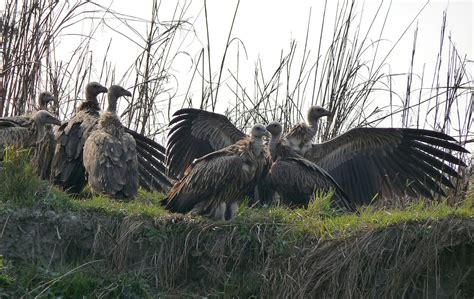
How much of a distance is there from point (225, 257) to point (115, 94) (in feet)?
10.4

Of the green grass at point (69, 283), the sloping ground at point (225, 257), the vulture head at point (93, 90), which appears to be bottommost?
the green grass at point (69, 283)

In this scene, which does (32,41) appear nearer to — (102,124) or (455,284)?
(102,124)

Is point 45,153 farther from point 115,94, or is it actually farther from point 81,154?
point 115,94

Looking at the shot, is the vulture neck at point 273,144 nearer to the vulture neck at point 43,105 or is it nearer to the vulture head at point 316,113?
the vulture head at point 316,113

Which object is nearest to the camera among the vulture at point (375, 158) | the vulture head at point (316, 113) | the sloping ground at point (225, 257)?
the sloping ground at point (225, 257)

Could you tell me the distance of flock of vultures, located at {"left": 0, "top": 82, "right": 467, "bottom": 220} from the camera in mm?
8875

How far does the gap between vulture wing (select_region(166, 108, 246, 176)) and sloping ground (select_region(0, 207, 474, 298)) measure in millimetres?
2591

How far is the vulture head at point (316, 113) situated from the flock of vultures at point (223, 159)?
11mm

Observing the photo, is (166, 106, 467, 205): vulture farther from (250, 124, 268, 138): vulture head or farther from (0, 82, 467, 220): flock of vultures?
(250, 124, 268, 138): vulture head

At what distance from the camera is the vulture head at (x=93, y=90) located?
1087 cm

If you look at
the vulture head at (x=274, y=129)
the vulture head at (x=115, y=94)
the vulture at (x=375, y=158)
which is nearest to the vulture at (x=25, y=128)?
the vulture head at (x=115, y=94)

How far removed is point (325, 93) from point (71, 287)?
5.20 metres

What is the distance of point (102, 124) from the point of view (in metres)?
9.74

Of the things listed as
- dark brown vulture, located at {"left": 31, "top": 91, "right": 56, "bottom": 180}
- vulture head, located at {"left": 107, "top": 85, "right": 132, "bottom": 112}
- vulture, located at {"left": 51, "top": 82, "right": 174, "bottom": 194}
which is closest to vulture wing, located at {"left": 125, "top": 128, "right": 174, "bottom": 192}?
vulture, located at {"left": 51, "top": 82, "right": 174, "bottom": 194}
